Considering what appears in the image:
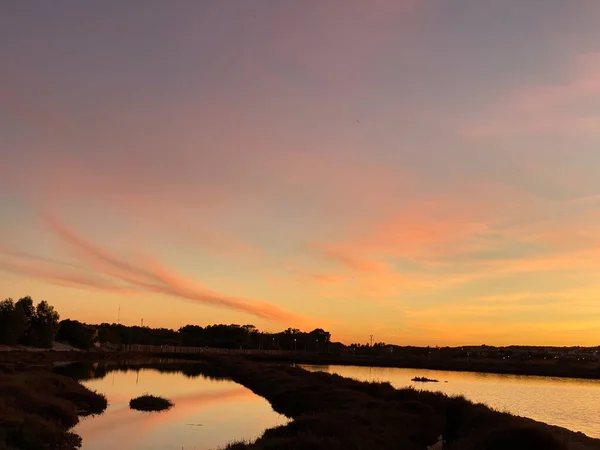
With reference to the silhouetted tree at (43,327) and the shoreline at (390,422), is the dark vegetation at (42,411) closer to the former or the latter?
the shoreline at (390,422)

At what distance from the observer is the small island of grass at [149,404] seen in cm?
5028

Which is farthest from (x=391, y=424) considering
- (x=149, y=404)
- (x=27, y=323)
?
(x=27, y=323)

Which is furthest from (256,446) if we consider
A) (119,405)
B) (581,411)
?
(581,411)

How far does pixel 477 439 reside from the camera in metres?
26.6

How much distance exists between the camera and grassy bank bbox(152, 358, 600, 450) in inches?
1012

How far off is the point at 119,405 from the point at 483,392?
171ft

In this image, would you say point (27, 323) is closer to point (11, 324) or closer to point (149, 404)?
point (11, 324)

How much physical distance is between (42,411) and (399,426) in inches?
958

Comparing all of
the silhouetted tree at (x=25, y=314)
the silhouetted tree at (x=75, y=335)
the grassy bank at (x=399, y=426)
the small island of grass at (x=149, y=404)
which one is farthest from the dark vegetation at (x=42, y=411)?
the silhouetted tree at (x=75, y=335)

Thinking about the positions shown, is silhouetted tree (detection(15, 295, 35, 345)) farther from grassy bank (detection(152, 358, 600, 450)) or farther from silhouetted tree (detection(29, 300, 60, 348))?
grassy bank (detection(152, 358, 600, 450))

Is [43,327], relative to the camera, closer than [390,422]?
No

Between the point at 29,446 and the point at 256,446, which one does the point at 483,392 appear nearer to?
the point at 256,446

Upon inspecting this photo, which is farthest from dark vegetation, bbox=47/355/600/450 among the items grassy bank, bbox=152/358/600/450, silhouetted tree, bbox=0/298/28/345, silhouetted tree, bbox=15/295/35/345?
silhouetted tree, bbox=15/295/35/345

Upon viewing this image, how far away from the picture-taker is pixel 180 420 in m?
45.2
